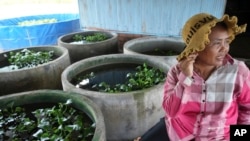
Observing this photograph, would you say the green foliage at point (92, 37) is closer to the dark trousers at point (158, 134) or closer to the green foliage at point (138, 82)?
the green foliage at point (138, 82)

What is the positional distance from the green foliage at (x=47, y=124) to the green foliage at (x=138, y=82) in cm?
75

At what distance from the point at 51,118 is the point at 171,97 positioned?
158 cm

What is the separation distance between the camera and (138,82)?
11.2 ft

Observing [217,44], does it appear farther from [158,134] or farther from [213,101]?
[158,134]

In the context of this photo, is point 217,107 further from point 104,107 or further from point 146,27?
point 146,27

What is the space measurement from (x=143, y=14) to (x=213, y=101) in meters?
4.07

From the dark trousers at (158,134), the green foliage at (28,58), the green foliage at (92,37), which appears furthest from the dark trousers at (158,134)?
the green foliage at (92,37)

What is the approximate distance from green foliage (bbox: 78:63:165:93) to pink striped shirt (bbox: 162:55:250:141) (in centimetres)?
151

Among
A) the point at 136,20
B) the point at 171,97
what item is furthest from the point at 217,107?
the point at 136,20

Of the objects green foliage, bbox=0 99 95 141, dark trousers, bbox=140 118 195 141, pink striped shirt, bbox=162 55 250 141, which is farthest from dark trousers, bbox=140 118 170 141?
green foliage, bbox=0 99 95 141

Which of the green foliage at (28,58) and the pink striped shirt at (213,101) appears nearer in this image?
the pink striped shirt at (213,101)

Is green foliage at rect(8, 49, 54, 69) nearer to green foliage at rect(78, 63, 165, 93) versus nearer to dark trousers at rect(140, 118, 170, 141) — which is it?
green foliage at rect(78, 63, 165, 93)

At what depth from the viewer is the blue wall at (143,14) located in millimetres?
4793

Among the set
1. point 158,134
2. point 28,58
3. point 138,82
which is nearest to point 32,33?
point 28,58
